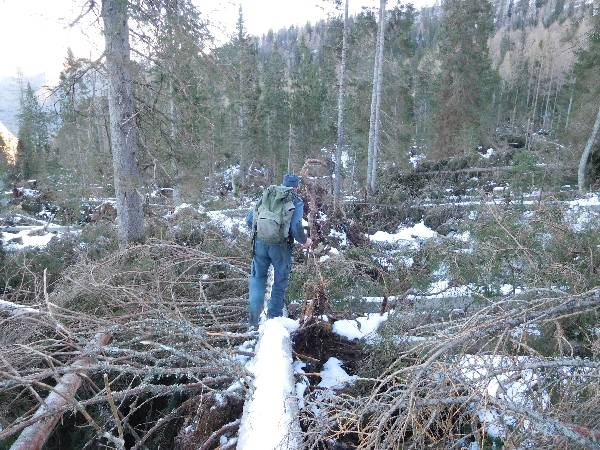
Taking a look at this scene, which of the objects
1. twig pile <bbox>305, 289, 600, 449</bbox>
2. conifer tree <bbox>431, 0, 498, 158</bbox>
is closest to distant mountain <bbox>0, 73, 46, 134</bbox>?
twig pile <bbox>305, 289, 600, 449</bbox>

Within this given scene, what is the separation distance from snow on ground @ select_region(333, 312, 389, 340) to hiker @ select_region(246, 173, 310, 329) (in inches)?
27.2

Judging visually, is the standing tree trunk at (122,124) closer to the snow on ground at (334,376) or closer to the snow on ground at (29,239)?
→ the snow on ground at (29,239)

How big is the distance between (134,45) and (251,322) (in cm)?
601

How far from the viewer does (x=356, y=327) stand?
435 centimetres

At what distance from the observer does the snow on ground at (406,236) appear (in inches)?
358

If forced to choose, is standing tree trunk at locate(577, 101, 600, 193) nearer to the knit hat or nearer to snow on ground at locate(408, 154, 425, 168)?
snow on ground at locate(408, 154, 425, 168)

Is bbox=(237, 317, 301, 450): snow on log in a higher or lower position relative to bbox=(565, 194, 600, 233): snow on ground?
lower

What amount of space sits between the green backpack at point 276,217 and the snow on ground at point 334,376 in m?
1.38

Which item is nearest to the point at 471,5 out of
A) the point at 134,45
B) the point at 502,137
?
the point at 502,137

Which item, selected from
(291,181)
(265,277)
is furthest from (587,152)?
(265,277)

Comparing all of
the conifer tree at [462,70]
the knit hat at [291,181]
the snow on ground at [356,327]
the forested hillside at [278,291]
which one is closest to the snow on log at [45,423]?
the forested hillside at [278,291]

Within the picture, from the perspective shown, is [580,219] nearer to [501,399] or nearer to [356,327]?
[356,327]

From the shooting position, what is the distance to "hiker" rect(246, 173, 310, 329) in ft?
14.9

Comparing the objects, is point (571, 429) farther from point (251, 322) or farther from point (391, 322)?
point (251, 322)
